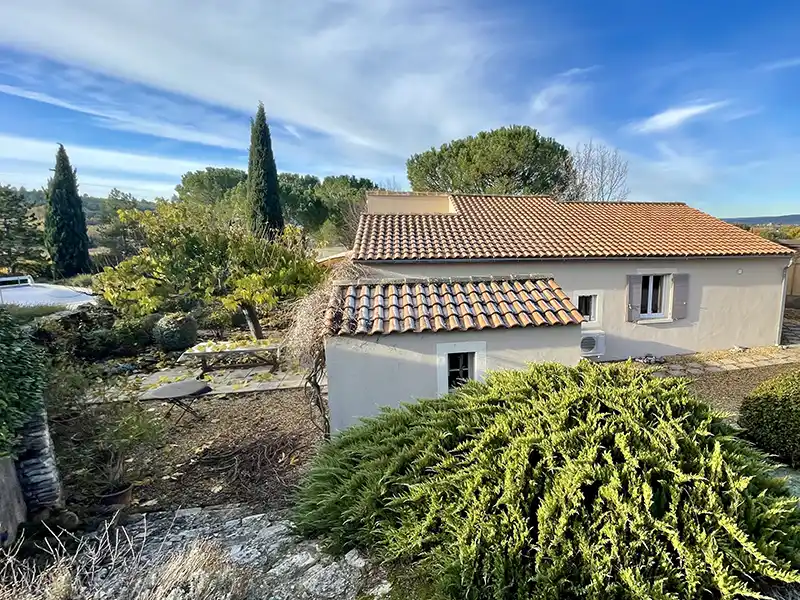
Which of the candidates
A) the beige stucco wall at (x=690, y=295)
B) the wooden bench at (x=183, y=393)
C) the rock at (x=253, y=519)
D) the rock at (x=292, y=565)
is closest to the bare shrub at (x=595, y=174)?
the beige stucco wall at (x=690, y=295)

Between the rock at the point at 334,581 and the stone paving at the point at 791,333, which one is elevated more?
the rock at the point at 334,581

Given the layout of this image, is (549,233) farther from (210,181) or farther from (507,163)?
(210,181)

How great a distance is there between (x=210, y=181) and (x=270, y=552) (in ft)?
137

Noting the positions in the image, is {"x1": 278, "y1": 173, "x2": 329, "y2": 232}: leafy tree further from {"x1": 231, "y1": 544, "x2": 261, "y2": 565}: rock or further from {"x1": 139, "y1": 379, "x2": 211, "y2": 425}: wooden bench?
{"x1": 231, "y1": 544, "x2": 261, "y2": 565}: rock

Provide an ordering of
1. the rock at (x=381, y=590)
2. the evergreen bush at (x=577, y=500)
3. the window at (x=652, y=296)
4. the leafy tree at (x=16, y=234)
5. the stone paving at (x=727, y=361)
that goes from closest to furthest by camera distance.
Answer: the evergreen bush at (x=577, y=500), the rock at (x=381, y=590), the stone paving at (x=727, y=361), the window at (x=652, y=296), the leafy tree at (x=16, y=234)

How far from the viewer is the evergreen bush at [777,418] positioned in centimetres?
539

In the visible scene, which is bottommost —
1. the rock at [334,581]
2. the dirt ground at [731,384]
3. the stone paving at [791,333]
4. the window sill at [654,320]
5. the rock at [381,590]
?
the dirt ground at [731,384]

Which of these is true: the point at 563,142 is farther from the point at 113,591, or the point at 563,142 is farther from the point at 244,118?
the point at 113,591

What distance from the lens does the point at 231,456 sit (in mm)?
7160

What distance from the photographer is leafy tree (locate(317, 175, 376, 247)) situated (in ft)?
103

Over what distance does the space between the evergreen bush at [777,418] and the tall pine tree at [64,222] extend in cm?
3797

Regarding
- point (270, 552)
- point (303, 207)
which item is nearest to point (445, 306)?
point (270, 552)

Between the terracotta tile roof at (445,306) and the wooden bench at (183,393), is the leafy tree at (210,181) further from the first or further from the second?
the terracotta tile roof at (445,306)

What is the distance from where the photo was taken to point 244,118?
25047mm
